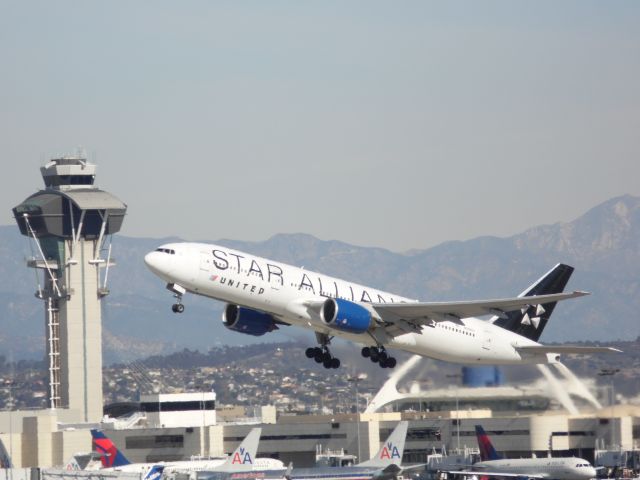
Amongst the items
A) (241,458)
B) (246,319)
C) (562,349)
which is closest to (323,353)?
(246,319)

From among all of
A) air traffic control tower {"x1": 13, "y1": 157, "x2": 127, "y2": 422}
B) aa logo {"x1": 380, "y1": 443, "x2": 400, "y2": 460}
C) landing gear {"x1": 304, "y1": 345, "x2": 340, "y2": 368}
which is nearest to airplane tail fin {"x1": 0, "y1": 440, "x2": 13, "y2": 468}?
aa logo {"x1": 380, "y1": 443, "x2": 400, "y2": 460}

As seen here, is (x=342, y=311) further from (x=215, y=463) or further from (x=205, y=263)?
(x=215, y=463)

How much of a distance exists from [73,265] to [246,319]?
12004 centimetres

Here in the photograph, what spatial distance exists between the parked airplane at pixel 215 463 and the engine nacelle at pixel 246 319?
21.3 m

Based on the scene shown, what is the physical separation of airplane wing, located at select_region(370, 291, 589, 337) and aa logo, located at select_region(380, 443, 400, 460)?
64.0 feet

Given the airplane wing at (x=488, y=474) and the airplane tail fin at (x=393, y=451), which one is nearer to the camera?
the airplane tail fin at (x=393, y=451)

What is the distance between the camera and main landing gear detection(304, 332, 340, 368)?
71312 millimetres

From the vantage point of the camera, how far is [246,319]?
228ft

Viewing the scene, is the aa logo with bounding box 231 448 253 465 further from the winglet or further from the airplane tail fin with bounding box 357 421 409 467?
the airplane tail fin with bounding box 357 421 409 467

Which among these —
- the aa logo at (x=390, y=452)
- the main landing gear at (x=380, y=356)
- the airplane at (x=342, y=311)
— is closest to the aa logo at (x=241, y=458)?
the aa logo at (x=390, y=452)

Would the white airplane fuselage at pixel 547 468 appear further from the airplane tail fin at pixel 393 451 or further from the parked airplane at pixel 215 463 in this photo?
the parked airplane at pixel 215 463

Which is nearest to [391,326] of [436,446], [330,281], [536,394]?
[330,281]

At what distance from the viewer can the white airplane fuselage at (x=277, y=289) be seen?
2493 inches

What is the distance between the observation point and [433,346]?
237ft
